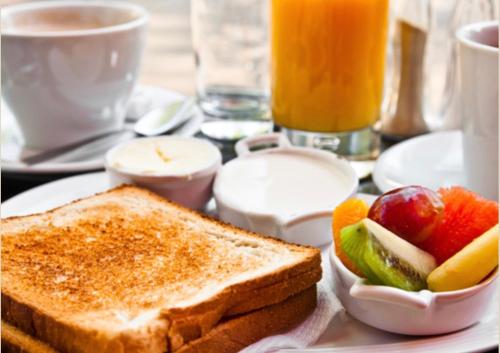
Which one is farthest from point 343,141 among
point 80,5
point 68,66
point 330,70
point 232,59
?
point 80,5

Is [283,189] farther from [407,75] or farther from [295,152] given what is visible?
[407,75]

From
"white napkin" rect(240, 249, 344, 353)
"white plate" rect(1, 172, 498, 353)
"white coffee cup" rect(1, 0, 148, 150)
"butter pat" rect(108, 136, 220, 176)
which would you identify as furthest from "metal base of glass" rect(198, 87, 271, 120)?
"white plate" rect(1, 172, 498, 353)

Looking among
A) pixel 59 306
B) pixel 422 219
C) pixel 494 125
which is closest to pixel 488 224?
pixel 422 219

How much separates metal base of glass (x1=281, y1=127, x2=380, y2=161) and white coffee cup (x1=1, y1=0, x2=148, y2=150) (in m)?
0.33

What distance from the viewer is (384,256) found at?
0.95 m

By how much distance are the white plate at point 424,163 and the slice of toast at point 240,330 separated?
38 centimetres

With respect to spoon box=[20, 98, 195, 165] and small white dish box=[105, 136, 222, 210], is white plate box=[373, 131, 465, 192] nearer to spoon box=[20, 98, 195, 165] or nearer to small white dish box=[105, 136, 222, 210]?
small white dish box=[105, 136, 222, 210]

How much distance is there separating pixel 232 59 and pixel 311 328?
33.9 inches

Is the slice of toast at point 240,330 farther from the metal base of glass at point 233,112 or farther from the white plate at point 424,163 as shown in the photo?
the metal base of glass at point 233,112

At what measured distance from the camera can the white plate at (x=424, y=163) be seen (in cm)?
141

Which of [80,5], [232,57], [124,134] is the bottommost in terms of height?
[124,134]

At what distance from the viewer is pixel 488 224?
99cm

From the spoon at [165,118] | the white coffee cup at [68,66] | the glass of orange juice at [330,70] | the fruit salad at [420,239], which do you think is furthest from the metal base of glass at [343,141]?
the fruit salad at [420,239]

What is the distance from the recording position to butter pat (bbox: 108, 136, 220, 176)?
53.1 inches
